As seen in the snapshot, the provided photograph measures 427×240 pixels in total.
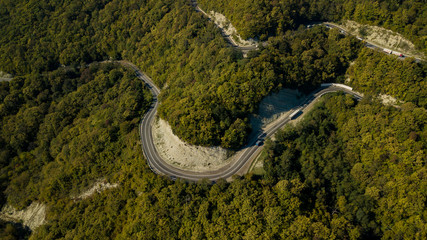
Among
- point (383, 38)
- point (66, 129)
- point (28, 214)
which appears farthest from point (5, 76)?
point (383, 38)

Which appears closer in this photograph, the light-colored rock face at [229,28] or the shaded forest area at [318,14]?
the shaded forest area at [318,14]

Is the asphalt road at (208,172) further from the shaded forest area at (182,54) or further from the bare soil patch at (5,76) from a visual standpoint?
the bare soil patch at (5,76)

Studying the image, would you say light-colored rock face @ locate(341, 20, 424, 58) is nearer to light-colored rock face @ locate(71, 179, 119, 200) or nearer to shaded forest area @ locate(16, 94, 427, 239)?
shaded forest area @ locate(16, 94, 427, 239)

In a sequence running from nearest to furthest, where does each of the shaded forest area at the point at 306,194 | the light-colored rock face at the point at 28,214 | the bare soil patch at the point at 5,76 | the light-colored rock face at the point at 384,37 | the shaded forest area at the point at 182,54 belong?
the shaded forest area at the point at 306,194
the shaded forest area at the point at 182,54
the light-colored rock face at the point at 384,37
the light-colored rock face at the point at 28,214
the bare soil patch at the point at 5,76

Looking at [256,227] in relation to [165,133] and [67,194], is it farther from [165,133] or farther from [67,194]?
[67,194]

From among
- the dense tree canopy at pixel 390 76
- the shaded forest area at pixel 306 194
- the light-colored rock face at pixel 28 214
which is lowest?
the light-colored rock face at pixel 28 214

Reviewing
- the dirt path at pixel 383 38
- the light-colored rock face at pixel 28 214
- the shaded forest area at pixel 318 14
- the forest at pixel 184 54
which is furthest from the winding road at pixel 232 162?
the light-colored rock face at pixel 28 214
